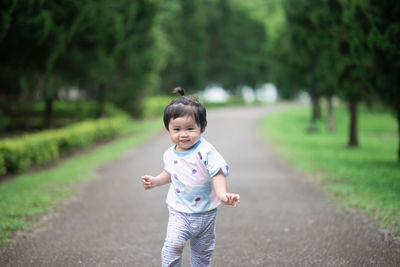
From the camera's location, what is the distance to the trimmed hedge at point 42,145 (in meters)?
8.90

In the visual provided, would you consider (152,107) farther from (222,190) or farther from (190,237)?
(222,190)

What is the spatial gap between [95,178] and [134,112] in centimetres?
1843

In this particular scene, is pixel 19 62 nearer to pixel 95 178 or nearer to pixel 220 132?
pixel 95 178

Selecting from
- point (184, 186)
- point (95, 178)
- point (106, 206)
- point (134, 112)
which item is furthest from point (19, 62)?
point (134, 112)

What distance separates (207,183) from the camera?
3.10 meters

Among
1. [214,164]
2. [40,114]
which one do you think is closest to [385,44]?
[214,164]

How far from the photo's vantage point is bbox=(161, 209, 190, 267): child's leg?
9.78 ft

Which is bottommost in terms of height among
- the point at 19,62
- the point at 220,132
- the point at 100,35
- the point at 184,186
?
the point at 220,132

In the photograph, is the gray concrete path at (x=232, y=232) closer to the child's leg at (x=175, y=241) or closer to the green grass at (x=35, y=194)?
the green grass at (x=35, y=194)

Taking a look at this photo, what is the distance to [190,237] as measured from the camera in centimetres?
310

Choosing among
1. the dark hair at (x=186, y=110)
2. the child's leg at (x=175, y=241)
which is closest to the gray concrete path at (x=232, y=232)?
the child's leg at (x=175, y=241)

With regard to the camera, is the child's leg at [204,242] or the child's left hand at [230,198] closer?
the child's left hand at [230,198]

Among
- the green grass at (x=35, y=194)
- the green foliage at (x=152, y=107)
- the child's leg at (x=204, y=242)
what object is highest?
the child's leg at (x=204, y=242)

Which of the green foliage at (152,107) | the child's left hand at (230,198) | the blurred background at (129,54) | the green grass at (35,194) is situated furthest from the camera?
the green foliage at (152,107)
